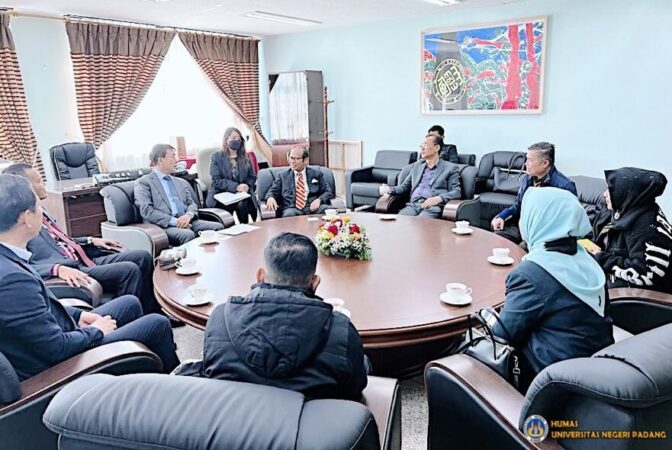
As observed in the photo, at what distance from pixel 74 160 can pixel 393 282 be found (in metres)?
4.36

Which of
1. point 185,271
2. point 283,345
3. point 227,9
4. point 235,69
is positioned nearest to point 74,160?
point 227,9

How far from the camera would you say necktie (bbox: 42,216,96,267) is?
286 centimetres

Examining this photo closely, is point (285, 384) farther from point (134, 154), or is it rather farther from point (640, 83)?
point (134, 154)

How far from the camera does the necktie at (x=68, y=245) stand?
286 cm

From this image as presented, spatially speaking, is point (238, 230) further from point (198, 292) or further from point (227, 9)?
point (227, 9)

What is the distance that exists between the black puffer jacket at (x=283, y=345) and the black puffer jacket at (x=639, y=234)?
172 centimetres

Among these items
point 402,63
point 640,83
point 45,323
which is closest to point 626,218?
point 45,323

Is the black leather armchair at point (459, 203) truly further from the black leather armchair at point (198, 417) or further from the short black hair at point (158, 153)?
the black leather armchair at point (198, 417)

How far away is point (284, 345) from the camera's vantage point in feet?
3.86

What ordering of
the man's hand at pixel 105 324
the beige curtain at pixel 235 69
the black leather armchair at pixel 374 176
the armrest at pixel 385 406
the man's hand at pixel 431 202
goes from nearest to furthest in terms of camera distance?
the armrest at pixel 385 406 < the man's hand at pixel 105 324 < the man's hand at pixel 431 202 < the black leather armchair at pixel 374 176 < the beige curtain at pixel 235 69

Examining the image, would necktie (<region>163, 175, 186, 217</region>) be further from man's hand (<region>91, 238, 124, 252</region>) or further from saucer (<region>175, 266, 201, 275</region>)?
saucer (<region>175, 266, 201, 275</region>)

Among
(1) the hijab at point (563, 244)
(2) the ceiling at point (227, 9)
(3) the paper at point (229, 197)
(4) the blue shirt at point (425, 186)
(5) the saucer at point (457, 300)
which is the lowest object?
(5) the saucer at point (457, 300)

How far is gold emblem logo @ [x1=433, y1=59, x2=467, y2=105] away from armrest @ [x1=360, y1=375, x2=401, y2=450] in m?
5.05

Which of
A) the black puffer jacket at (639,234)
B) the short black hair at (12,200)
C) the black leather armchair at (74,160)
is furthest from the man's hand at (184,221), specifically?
the black puffer jacket at (639,234)
